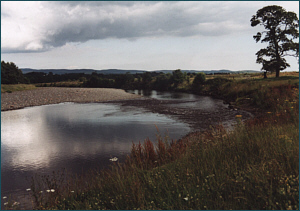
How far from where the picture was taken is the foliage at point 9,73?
57.4 metres

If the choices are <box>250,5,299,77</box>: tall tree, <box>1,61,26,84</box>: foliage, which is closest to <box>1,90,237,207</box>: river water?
<box>250,5,299,77</box>: tall tree

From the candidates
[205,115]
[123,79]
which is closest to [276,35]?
[205,115]

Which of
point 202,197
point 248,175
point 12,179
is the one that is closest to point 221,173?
point 248,175

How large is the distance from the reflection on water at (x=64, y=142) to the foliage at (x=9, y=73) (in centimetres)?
4203

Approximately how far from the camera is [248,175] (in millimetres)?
5074

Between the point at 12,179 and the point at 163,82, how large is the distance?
204ft

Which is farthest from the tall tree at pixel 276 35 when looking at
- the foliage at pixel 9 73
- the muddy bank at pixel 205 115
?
the foliage at pixel 9 73

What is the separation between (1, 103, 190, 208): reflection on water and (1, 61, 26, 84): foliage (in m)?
42.0

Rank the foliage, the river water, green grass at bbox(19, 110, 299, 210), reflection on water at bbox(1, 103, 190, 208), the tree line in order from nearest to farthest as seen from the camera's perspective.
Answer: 1. green grass at bbox(19, 110, 299, 210)
2. the river water
3. reflection on water at bbox(1, 103, 190, 208)
4. the foliage
5. the tree line

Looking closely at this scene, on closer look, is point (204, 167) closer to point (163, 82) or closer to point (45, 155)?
point (45, 155)

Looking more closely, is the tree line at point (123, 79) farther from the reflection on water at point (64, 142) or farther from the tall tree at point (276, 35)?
the reflection on water at point (64, 142)

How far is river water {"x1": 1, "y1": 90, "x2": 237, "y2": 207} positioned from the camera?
32.1 feet

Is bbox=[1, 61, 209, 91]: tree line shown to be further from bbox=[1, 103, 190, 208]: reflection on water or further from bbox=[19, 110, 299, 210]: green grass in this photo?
bbox=[19, 110, 299, 210]: green grass

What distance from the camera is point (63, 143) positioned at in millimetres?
14023
